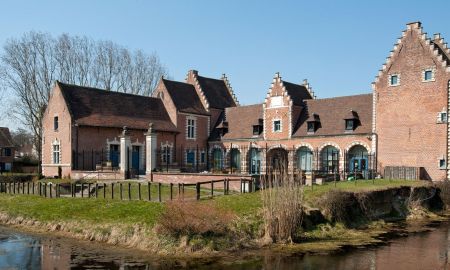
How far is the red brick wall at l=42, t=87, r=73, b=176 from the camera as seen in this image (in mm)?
33969

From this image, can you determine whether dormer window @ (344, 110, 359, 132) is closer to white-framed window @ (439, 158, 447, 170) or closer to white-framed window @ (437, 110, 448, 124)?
white-framed window @ (437, 110, 448, 124)

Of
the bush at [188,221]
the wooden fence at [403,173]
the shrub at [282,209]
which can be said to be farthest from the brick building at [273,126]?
the bush at [188,221]

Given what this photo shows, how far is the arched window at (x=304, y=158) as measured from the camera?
35.1 m

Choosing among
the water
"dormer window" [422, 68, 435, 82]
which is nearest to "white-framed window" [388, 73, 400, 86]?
"dormer window" [422, 68, 435, 82]

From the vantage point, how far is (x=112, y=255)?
13.2 metres

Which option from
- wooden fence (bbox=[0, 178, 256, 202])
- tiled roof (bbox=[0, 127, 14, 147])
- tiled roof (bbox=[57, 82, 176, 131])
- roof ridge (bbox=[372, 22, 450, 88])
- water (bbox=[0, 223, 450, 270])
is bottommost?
water (bbox=[0, 223, 450, 270])

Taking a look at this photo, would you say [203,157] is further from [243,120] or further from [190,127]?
[243,120]

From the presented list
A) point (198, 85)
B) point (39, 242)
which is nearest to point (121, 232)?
point (39, 242)

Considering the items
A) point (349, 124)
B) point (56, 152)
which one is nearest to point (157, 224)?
point (349, 124)

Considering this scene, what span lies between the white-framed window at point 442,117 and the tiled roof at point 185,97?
786 inches

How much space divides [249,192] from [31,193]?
12.1 metres

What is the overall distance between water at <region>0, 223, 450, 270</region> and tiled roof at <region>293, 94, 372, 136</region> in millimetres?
18836

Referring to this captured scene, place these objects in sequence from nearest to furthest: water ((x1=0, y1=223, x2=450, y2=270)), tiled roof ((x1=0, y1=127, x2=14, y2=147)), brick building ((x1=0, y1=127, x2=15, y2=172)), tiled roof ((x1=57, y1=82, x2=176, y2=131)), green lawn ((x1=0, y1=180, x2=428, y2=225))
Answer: water ((x1=0, y1=223, x2=450, y2=270)) → green lawn ((x1=0, y1=180, x2=428, y2=225)) → tiled roof ((x1=57, y1=82, x2=176, y2=131)) → brick building ((x1=0, y1=127, x2=15, y2=172)) → tiled roof ((x1=0, y1=127, x2=14, y2=147))

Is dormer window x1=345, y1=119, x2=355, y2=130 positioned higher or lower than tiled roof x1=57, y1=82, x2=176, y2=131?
lower
